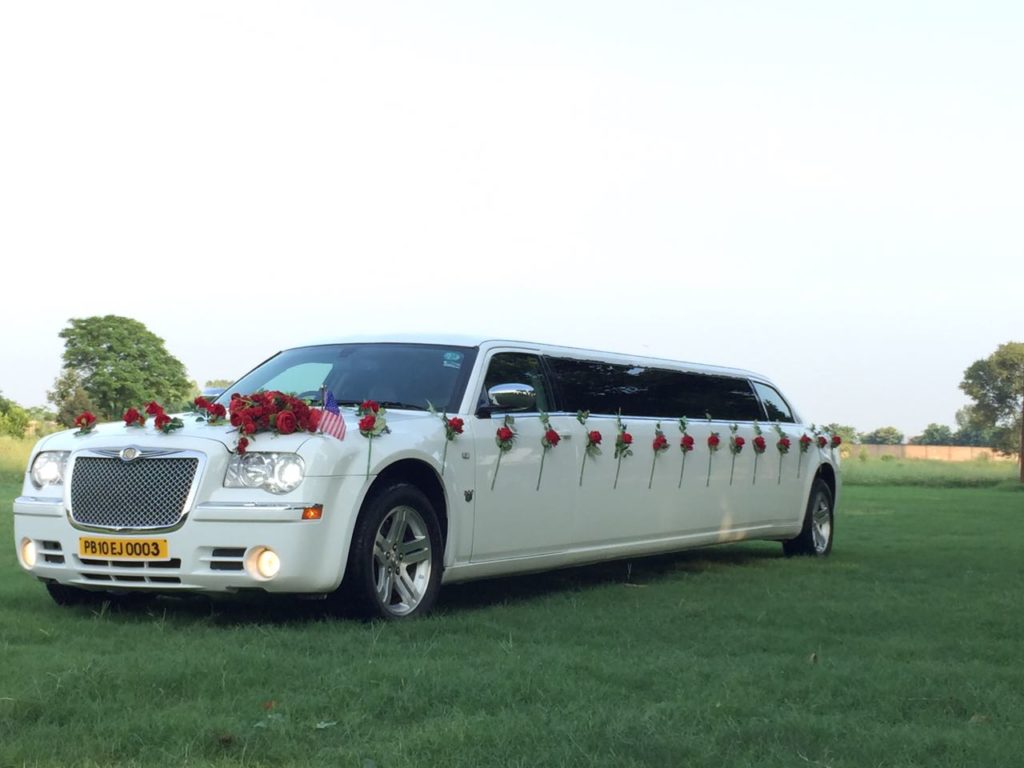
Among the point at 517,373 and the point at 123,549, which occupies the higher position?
the point at 517,373

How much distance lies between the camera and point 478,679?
5570 millimetres

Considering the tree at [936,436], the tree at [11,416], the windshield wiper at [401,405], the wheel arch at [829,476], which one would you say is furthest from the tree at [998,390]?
the windshield wiper at [401,405]

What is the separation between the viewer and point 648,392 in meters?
10.8

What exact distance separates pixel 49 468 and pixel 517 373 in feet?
10.0

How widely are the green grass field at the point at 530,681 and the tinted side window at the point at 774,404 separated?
374 centimetres

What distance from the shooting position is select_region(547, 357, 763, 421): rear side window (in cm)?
976

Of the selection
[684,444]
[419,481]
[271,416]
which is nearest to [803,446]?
[684,444]

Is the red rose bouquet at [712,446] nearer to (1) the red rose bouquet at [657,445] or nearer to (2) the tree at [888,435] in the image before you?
(1) the red rose bouquet at [657,445]

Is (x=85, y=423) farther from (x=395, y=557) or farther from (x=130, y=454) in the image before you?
(x=395, y=557)

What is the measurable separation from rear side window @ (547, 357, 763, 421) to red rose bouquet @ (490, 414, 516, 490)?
2.86 ft

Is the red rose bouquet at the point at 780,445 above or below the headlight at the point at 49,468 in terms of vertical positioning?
above

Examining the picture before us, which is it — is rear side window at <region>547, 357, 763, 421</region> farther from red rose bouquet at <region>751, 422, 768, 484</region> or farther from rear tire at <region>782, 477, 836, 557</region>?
rear tire at <region>782, 477, 836, 557</region>

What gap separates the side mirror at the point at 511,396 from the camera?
8344mm

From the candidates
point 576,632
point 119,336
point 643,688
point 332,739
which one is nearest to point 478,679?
point 643,688
